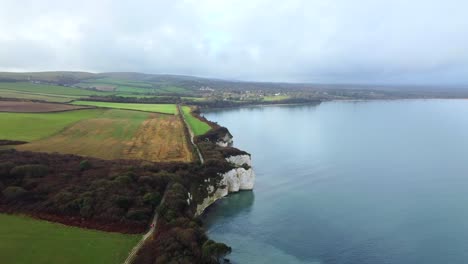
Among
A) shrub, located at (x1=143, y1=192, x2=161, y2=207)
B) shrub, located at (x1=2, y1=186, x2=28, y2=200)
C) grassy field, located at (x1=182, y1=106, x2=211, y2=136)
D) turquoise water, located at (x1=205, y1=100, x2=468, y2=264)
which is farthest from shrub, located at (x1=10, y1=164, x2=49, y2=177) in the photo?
grassy field, located at (x1=182, y1=106, x2=211, y2=136)

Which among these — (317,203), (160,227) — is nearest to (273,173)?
(317,203)

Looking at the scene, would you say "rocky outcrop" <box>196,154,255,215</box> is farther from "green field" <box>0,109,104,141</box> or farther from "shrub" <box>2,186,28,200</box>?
"green field" <box>0,109,104,141</box>

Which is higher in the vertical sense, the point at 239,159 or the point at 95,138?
the point at 95,138

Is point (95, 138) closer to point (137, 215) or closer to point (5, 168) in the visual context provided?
point (5, 168)

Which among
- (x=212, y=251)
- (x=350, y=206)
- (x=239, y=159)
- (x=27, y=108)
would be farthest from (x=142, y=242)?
(x=27, y=108)

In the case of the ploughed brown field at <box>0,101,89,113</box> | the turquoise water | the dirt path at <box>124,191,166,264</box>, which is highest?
the ploughed brown field at <box>0,101,89,113</box>

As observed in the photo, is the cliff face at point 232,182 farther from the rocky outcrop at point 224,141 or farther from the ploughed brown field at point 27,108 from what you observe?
the ploughed brown field at point 27,108
